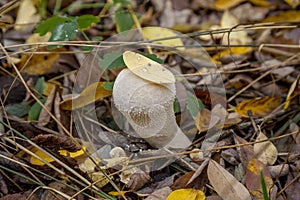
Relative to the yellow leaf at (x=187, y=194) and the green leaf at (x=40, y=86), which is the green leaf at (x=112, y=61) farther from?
the yellow leaf at (x=187, y=194)

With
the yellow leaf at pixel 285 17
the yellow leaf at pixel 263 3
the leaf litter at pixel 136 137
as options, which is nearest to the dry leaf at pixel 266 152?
the leaf litter at pixel 136 137

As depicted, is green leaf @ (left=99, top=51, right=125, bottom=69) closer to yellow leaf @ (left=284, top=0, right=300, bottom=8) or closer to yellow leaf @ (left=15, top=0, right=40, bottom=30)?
yellow leaf @ (left=15, top=0, right=40, bottom=30)

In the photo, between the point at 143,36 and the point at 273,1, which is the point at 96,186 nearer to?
the point at 143,36

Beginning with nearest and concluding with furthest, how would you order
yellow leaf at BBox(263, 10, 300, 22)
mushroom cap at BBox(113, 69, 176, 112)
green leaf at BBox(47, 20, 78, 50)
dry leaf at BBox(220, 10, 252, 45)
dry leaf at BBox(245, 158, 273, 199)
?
mushroom cap at BBox(113, 69, 176, 112) < dry leaf at BBox(245, 158, 273, 199) < green leaf at BBox(47, 20, 78, 50) < dry leaf at BBox(220, 10, 252, 45) < yellow leaf at BBox(263, 10, 300, 22)


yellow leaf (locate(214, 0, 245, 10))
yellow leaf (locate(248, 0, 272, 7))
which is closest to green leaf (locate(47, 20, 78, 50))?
yellow leaf (locate(214, 0, 245, 10))

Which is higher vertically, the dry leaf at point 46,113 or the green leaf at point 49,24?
the green leaf at point 49,24

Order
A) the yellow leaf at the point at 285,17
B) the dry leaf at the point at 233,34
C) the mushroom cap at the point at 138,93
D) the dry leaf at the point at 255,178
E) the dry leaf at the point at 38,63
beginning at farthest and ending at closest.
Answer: the yellow leaf at the point at 285,17
the dry leaf at the point at 233,34
the dry leaf at the point at 38,63
the dry leaf at the point at 255,178
the mushroom cap at the point at 138,93

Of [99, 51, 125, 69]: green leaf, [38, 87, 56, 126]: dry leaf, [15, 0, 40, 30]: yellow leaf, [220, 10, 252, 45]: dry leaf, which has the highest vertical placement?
[15, 0, 40, 30]: yellow leaf
